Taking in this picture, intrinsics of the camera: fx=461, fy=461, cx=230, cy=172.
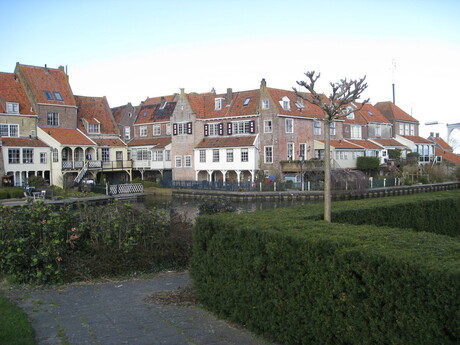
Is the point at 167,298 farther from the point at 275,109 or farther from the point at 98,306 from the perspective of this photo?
the point at 275,109

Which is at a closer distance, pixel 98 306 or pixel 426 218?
pixel 98 306

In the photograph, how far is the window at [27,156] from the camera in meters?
47.8

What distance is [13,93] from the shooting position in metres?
51.2

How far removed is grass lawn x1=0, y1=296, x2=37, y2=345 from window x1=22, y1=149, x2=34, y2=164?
42.9 metres

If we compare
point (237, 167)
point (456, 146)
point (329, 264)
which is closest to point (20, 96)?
point (237, 167)

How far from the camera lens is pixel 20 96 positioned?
169 feet

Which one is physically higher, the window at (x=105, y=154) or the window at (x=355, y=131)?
the window at (x=355, y=131)

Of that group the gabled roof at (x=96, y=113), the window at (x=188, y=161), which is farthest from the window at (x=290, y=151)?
the gabled roof at (x=96, y=113)

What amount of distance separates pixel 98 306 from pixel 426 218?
9071 millimetres

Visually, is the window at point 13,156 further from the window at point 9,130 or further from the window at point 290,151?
the window at point 290,151

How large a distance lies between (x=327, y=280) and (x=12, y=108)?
50906 mm

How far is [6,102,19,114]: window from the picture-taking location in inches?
1945

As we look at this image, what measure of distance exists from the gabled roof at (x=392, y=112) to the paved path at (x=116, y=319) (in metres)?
66.7

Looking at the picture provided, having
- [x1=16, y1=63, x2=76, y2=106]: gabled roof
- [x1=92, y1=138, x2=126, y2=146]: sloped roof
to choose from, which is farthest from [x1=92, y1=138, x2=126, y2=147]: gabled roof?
[x1=16, y1=63, x2=76, y2=106]: gabled roof
